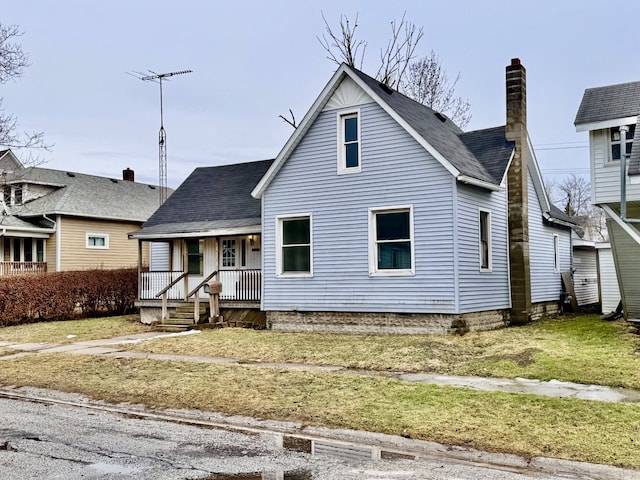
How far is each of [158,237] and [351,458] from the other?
15870 mm

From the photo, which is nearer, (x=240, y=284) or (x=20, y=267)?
(x=240, y=284)

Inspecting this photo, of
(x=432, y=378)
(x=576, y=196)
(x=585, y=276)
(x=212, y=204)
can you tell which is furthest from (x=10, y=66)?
(x=576, y=196)

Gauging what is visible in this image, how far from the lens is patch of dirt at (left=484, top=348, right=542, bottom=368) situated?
1080 cm

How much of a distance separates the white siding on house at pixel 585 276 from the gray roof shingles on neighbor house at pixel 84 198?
21.4m

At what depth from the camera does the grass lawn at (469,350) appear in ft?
33.3

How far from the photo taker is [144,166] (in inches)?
1981

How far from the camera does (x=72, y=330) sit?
18.7 meters

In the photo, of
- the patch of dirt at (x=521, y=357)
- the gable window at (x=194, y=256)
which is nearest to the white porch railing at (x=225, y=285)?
the gable window at (x=194, y=256)

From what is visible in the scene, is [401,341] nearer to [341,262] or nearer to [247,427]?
[341,262]

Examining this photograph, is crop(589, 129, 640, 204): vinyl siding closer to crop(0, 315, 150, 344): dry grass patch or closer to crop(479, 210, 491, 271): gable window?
crop(479, 210, 491, 271): gable window

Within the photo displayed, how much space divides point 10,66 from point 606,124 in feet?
60.4

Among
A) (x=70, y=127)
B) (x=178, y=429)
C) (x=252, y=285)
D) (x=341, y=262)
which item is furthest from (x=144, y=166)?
(x=178, y=429)

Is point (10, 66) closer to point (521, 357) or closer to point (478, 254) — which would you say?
point (478, 254)

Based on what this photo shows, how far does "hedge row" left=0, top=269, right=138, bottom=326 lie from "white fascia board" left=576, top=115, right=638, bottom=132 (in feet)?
58.0
